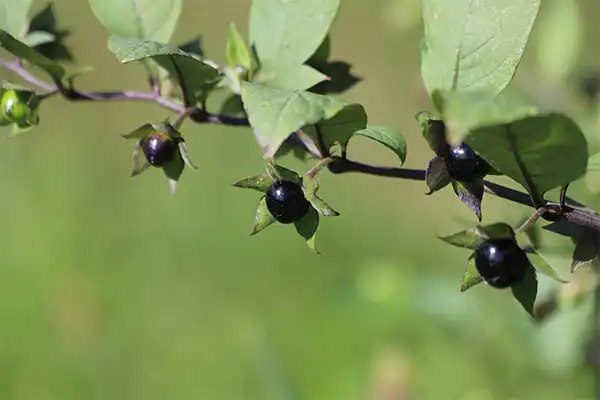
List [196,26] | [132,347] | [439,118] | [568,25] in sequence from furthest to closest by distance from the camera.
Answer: [196,26], [132,347], [568,25], [439,118]

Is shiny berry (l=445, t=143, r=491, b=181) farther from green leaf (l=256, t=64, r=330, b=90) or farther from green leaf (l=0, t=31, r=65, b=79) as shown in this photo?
green leaf (l=0, t=31, r=65, b=79)

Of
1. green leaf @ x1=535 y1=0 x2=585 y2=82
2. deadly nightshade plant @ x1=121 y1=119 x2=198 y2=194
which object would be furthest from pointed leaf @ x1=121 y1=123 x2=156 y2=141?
green leaf @ x1=535 y1=0 x2=585 y2=82

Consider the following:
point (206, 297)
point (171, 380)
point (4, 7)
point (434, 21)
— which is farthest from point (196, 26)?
point (434, 21)

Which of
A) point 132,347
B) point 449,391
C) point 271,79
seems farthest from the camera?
point 132,347

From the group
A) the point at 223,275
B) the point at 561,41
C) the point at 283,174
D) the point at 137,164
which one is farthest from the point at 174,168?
the point at 223,275

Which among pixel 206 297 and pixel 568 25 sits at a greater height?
pixel 568 25

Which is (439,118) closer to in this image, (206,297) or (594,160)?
(594,160)
